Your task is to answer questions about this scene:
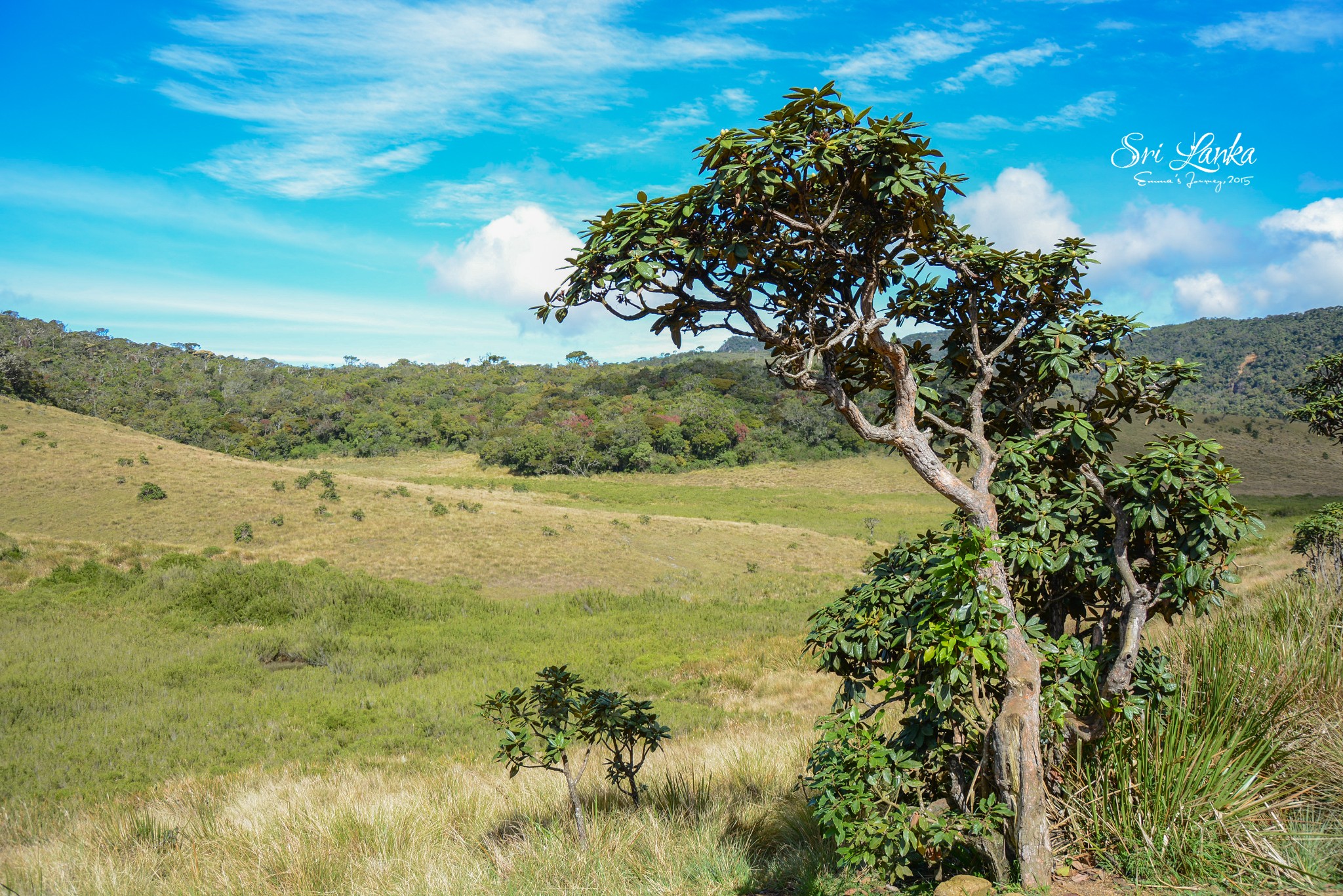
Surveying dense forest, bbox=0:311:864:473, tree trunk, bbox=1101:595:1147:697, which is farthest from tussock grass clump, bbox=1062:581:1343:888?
dense forest, bbox=0:311:864:473

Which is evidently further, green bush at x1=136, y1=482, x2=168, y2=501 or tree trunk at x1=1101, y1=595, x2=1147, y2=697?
green bush at x1=136, y1=482, x2=168, y2=501

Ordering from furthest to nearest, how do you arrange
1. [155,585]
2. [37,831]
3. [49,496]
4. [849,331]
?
[49,496]
[155,585]
[37,831]
[849,331]

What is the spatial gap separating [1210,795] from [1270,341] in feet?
415

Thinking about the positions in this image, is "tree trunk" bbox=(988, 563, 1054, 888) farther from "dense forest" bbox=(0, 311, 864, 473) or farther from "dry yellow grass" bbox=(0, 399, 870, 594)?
"dense forest" bbox=(0, 311, 864, 473)

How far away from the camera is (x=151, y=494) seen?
31.5 metres

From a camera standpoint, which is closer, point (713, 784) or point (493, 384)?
point (713, 784)

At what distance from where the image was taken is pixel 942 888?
11.4 feet

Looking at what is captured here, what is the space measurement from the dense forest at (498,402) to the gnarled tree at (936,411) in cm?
5364

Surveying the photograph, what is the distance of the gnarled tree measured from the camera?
360cm

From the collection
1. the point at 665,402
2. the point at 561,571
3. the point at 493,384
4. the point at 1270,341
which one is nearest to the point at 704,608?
the point at 561,571

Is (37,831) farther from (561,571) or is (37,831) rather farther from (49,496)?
(49,496)

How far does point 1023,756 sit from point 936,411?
2.01 m

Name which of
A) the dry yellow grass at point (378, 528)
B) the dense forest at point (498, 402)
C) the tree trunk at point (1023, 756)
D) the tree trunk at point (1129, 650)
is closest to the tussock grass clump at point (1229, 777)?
the tree trunk at point (1129, 650)

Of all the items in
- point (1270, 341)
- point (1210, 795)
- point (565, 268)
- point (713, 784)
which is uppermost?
point (1270, 341)
